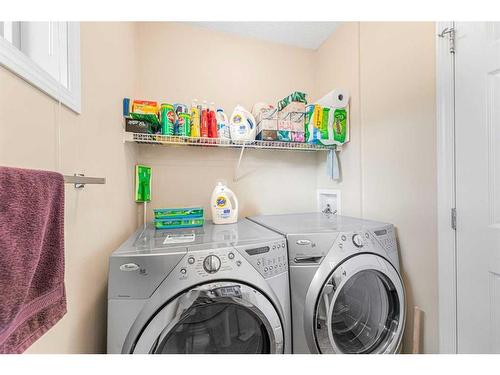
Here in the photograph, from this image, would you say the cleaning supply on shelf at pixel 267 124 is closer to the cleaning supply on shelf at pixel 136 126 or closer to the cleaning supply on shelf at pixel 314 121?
the cleaning supply on shelf at pixel 314 121

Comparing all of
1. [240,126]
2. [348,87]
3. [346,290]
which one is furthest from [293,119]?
[346,290]

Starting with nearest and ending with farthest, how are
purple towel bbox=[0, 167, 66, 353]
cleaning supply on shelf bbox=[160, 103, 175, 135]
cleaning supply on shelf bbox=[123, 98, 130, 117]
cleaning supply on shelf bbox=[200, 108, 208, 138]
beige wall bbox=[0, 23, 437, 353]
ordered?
purple towel bbox=[0, 167, 66, 353] → beige wall bbox=[0, 23, 437, 353] → cleaning supply on shelf bbox=[123, 98, 130, 117] → cleaning supply on shelf bbox=[160, 103, 175, 135] → cleaning supply on shelf bbox=[200, 108, 208, 138]

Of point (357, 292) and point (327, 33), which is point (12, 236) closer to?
point (357, 292)

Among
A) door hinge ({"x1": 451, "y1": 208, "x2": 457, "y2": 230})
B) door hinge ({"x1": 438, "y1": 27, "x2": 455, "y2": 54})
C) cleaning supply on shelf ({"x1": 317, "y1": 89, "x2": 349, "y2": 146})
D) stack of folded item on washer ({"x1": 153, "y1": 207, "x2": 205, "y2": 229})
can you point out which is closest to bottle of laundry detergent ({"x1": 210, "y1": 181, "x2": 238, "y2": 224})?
stack of folded item on washer ({"x1": 153, "y1": 207, "x2": 205, "y2": 229})

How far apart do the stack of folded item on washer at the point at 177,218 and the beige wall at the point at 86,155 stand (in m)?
0.20

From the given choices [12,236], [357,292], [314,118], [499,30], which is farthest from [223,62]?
[357,292]

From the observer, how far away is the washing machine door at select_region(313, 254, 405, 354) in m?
1.11

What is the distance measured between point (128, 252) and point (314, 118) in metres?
1.56

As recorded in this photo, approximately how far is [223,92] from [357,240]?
165cm

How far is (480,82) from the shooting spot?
38.9 inches

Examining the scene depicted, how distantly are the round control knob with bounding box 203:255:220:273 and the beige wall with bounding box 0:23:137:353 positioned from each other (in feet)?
1.55

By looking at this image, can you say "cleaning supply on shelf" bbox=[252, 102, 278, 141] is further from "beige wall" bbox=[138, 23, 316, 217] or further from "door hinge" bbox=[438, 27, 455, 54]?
"door hinge" bbox=[438, 27, 455, 54]

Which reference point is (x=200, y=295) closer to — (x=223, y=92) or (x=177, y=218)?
(x=177, y=218)

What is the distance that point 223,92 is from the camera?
6.33ft
